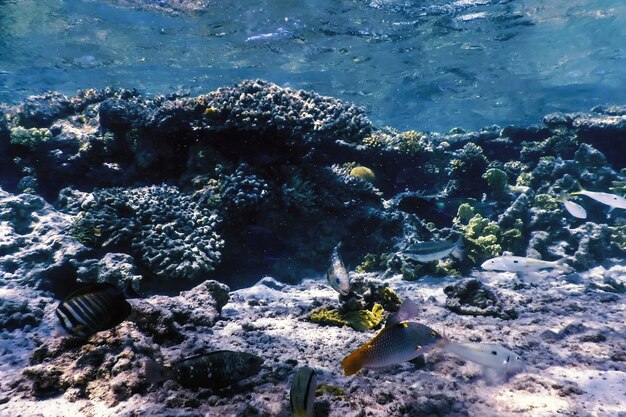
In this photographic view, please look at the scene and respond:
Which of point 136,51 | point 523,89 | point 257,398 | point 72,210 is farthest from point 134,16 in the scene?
point 523,89

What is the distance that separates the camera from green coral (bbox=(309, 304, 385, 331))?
13.5ft

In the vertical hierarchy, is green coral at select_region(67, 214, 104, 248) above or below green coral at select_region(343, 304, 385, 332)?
above

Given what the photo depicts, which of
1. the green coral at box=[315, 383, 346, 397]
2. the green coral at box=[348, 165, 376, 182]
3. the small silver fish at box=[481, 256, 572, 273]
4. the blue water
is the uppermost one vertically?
the blue water

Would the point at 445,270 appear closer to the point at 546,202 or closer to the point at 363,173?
the point at 363,173

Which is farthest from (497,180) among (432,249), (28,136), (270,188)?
(28,136)

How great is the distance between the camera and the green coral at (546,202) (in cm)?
845

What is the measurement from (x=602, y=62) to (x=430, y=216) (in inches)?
1489

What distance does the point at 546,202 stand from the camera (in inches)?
341

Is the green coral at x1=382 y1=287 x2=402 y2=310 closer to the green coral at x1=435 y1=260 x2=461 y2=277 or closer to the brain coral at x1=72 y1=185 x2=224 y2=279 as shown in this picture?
the green coral at x1=435 y1=260 x2=461 y2=277

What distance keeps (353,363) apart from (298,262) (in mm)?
5411

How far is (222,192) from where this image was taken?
6586 mm

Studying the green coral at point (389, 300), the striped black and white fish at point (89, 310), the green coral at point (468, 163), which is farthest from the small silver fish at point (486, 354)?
the green coral at point (468, 163)

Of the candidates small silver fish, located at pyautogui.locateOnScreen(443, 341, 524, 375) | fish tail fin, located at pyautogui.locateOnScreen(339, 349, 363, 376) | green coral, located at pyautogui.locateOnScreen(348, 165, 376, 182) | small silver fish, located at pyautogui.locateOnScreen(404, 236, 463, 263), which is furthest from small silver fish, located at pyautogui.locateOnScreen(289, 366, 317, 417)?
green coral, located at pyautogui.locateOnScreen(348, 165, 376, 182)

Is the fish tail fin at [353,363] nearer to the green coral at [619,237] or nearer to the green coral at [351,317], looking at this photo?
the green coral at [351,317]
